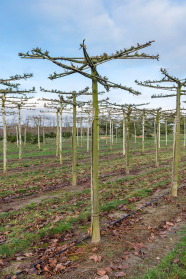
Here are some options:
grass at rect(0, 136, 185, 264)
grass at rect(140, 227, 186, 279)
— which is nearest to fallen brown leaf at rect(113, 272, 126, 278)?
grass at rect(140, 227, 186, 279)

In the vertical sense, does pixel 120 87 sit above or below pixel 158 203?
above

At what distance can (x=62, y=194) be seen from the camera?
815 centimetres

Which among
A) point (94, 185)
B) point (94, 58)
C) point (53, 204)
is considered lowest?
point (53, 204)

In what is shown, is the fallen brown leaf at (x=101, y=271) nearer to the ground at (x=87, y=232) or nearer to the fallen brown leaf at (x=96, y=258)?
the ground at (x=87, y=232)

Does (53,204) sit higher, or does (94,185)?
(94,185)

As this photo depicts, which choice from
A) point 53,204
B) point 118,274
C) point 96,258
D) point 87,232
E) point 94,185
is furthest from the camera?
point 53,204

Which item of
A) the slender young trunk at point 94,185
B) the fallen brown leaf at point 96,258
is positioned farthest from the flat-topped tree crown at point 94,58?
the fallen brown leaf at point 96,258

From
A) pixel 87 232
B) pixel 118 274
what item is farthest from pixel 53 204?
pixel 118 274

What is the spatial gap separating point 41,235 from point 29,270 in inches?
48.7

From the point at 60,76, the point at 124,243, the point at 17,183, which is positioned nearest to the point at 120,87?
the point at 60,76

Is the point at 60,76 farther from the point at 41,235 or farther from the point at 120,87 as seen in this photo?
the point at 41,235

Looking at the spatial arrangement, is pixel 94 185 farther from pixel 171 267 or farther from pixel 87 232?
pixel 171 267

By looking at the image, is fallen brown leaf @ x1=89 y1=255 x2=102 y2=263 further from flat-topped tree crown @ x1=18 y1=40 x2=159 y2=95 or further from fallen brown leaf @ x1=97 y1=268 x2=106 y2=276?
flat-topped tree crown @ x1=18 y1=40 x2=159 y2=95

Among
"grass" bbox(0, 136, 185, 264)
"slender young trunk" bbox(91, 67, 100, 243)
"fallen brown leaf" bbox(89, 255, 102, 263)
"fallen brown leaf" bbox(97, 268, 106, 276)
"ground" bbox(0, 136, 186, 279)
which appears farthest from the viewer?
"grass" bbox(0, 136, 185, 264)
